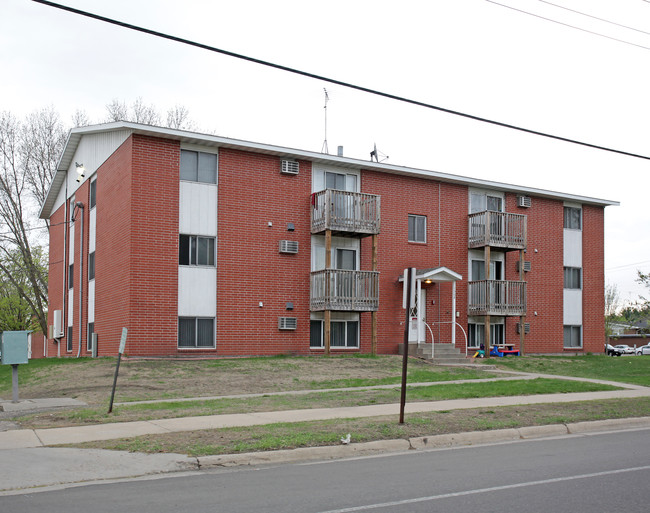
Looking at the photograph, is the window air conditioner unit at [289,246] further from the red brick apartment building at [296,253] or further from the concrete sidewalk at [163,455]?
the concrete sidewalk at [163,455]

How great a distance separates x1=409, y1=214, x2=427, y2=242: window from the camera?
29.5 metres

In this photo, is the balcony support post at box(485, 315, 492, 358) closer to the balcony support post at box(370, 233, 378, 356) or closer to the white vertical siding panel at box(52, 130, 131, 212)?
the balcony support post at box(370, 233, 378, 356)

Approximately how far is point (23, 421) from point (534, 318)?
78.4 feet

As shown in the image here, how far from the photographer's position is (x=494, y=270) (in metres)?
31.6

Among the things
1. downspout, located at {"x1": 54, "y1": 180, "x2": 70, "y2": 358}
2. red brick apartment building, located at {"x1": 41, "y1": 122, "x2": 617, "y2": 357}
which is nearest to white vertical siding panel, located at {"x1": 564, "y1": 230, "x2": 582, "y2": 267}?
red brick apartment building, located at {"x1": 41, "y1": 122, "x2": 617, "y2": 357}

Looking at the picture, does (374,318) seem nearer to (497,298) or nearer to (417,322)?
(417,322)

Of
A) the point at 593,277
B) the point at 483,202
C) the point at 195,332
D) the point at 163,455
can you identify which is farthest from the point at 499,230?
the point at 163,455

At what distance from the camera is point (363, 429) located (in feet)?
37.4

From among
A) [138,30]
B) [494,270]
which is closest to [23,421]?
[138,30]

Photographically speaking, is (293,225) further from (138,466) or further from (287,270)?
(138,466)

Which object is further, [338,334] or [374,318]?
[338,334]

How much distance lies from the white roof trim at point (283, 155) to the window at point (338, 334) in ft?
19.4

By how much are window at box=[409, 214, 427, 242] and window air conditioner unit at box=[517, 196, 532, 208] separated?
4.84 meters

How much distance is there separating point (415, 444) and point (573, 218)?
25328 mm
